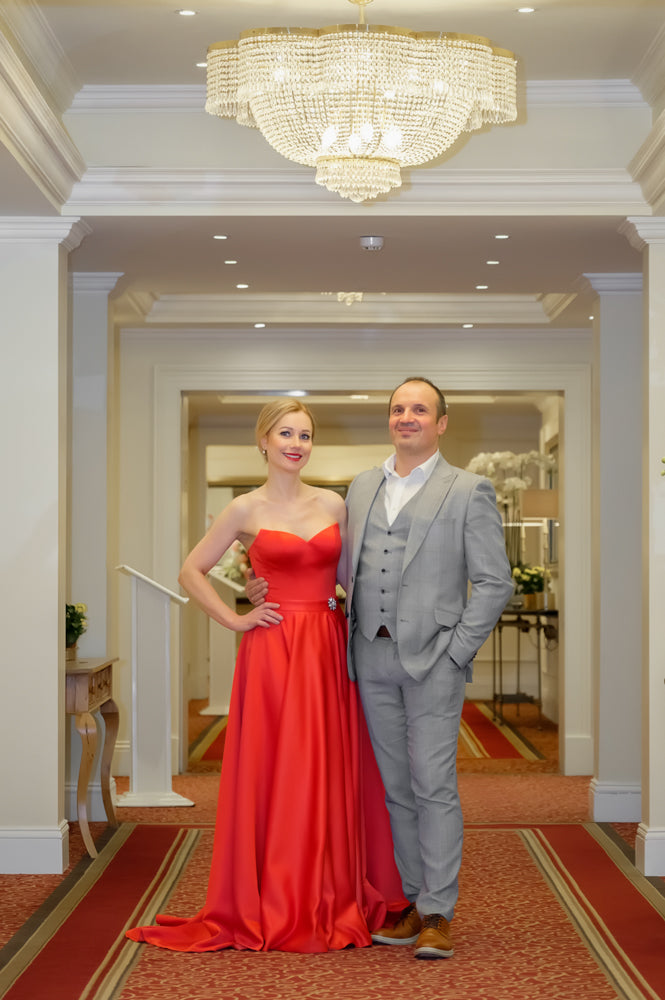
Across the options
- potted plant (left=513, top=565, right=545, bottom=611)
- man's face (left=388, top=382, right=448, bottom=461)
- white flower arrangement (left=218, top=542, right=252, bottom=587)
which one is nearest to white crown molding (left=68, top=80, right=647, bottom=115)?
man's face (left=388, top=382, right=448, bottom=461)

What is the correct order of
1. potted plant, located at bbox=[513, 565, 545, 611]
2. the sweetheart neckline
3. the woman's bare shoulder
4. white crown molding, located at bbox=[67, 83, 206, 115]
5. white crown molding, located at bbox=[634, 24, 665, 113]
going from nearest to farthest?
the sweetheart neckline < the woman's bare shoulder < white crown molding, located at bbox=[634, 24, 665, 113] < white crown molding, located at bbox=[67, 83, 206, 115] < potted plant, located at bbox=[513, 565, 545, 611]

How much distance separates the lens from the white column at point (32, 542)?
16.1ft

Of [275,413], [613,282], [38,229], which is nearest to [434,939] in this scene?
[275,413]

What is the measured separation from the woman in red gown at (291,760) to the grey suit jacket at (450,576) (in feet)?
1.17

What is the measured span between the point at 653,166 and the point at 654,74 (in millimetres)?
421

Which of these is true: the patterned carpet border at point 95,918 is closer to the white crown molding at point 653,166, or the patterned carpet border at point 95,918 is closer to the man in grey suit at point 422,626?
the man in grey suit at point 422,626

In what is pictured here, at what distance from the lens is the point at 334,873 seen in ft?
12.4

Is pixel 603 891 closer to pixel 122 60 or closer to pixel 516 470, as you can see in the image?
pixel 122 60

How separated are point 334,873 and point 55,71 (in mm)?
3224

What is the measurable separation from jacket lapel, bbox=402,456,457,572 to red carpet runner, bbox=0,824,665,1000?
49.5 inches

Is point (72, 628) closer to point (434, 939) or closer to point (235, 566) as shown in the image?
point (434, 939)

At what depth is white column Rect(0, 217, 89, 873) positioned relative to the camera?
4.90 meters

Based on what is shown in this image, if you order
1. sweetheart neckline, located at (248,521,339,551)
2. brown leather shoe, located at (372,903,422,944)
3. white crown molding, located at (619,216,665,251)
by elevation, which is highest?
white crown molding, located at (619,216,665,251)

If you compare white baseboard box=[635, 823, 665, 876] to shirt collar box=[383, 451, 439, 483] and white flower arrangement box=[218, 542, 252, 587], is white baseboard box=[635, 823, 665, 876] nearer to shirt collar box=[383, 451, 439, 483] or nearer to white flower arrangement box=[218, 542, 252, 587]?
shirt collar box=[383, 451, 439, 483]
